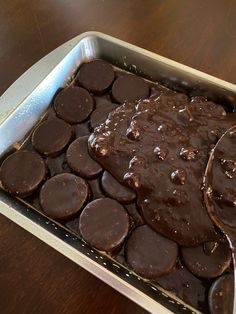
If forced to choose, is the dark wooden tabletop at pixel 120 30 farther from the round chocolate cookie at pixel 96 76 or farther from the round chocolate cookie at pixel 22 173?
the round chocolate cookie at pixel 96 76

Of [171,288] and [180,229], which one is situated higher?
[180,229]

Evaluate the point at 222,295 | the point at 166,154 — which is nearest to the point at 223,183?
the point at 166,154

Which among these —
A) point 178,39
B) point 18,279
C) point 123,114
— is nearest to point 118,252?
point 18,279

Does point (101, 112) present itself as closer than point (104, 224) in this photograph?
No

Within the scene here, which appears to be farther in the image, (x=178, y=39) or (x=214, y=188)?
(x=178, y=39)

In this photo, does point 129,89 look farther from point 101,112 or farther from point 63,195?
point 63,195

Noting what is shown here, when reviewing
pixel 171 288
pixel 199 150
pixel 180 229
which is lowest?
pixel 171 288

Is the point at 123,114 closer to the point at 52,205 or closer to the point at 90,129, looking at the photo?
the point at 90,129
